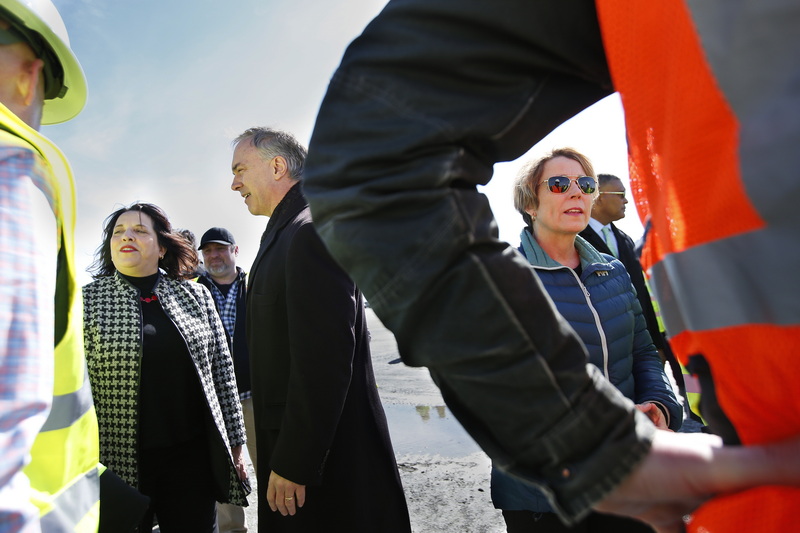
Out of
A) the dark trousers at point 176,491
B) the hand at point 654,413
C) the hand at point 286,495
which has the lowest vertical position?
the dark trousers at point 176,491

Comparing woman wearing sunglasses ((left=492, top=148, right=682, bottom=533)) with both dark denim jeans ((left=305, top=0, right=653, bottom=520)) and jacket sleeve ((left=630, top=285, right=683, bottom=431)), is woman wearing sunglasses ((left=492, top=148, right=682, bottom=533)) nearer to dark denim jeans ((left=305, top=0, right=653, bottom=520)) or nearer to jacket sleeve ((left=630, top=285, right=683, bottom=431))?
jacket sleeve ((left=630, top=285, right=683, bottom=431))

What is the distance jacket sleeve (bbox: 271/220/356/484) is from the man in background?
207 cm

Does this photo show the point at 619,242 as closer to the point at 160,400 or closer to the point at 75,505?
the point at 160,400

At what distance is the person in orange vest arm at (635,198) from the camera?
0.60m

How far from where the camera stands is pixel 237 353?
196 inches

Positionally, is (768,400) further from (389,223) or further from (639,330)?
(639,330)

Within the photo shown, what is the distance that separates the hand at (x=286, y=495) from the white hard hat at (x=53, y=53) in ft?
5.65

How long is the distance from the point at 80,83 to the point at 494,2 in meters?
1.72

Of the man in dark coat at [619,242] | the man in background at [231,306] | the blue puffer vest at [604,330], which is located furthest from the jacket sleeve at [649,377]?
the man in background at [231,306]

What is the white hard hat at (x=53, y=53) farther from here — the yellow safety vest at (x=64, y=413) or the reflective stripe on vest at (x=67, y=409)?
the reflective stripe on vest at (x=67, y=409)

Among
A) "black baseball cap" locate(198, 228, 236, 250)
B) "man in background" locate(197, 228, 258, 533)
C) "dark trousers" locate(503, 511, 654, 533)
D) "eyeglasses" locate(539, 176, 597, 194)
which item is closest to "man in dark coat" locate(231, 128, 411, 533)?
"dark trousers" locate(503, 511, 654, 533)

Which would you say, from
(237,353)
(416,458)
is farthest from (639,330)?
(237,353)

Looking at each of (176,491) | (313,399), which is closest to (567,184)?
(313,399)

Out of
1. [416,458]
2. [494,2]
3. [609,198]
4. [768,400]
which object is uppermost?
[609,198]
